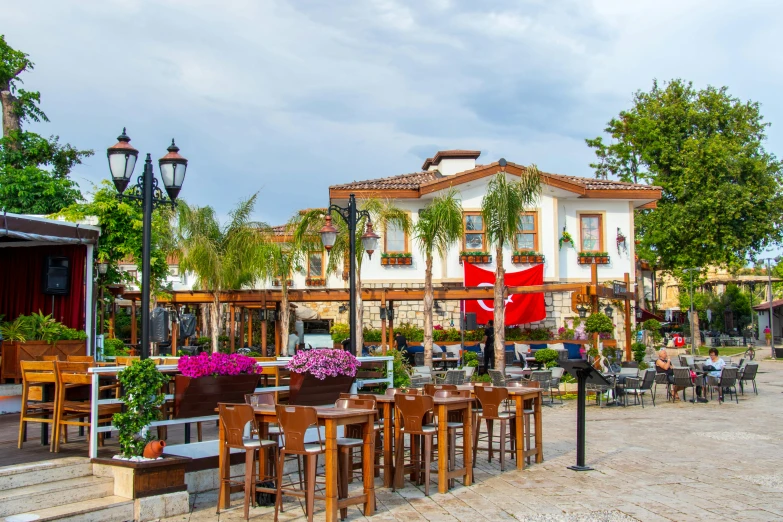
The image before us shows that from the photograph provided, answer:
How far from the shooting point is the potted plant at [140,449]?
7.07 m

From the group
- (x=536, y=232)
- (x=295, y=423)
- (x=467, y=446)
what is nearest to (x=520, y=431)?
(x=467, y=446)

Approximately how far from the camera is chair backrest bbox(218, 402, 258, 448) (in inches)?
284

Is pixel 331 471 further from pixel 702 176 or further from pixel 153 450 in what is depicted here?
pixel 702 176

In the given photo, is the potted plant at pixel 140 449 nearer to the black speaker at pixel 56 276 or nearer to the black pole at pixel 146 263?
the black pole at pixel 146 263

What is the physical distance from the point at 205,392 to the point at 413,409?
213cm

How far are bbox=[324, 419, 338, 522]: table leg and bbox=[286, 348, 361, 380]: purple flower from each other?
2347 millimetres

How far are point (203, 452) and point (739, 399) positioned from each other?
13.8m

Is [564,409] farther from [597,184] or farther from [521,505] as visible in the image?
[597,184]

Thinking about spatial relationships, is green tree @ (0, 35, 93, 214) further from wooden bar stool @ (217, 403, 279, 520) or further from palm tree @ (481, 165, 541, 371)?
wooden bar stool @ (217, 403, 279, 520)

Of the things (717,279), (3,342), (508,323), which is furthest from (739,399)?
(717,279)

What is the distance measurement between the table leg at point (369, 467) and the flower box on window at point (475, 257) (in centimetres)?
1973

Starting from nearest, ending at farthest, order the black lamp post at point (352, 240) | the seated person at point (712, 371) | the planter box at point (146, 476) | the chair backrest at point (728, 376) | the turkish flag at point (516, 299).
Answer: the planter box at point (146, 476) < the black lamp post at point (352, 240) < the chair backrest at point (728, 376) < the seated person at point (712, 371) < the turkish flag at point (516, 299)

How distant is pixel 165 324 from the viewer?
17.6m

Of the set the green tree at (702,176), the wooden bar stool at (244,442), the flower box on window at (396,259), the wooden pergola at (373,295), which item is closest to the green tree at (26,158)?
the wooden pergola at (373,295)
